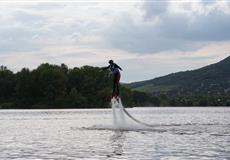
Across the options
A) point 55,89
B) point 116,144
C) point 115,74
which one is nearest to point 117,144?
point 116,144

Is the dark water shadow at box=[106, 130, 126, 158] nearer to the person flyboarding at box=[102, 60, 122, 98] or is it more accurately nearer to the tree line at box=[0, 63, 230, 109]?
the person flyboarding at box=[102, 60, 122, 98]

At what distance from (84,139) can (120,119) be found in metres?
8.49


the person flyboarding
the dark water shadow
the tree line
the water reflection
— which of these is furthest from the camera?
the tree line

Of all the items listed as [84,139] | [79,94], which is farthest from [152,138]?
[79,94]

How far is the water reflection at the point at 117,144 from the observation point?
83.7 ft

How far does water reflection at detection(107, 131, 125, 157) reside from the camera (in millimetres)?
25516

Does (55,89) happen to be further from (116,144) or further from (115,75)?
(116,144)

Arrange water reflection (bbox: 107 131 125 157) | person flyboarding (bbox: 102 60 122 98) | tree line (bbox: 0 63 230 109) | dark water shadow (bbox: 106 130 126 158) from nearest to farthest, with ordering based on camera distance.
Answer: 1. dark water shadow (bbox: 106 130 126 158)
2. water reflection (bbox: 107 131 125 157)
3. person flyboarding (bbox: 102 60 122 98)
4. tree line (bbox: 0 63 230 109)

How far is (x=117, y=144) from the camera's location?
2989 cm

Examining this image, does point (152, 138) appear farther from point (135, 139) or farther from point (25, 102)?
point (25, 102)

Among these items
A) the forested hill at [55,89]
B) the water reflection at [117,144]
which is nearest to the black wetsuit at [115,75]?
the water reflection at [117,144]

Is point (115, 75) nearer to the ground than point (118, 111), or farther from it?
farther from it

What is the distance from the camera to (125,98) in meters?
175

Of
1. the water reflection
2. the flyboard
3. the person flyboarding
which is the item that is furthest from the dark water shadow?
the person flyboarding
